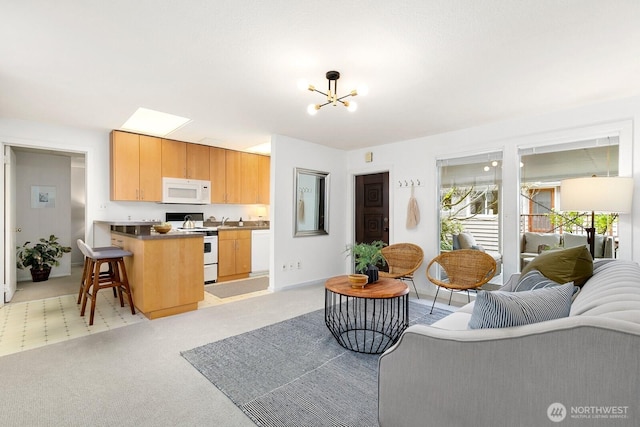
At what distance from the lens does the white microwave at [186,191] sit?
182 inches

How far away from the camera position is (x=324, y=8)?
1699 millimetres

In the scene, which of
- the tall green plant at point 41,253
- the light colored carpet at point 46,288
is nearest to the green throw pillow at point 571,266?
the light colored carpet at point 46,288

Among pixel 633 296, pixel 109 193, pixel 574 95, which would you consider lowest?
pixel 633 296

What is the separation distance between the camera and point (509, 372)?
1023 mm

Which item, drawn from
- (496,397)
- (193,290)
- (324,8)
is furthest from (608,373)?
(193,290)

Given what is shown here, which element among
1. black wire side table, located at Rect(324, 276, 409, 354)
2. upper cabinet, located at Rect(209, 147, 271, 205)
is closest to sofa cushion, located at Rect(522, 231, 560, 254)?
black wire side table, located at Rect(324, 276, 409, 354)

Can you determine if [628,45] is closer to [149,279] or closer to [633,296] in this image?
[633,296]

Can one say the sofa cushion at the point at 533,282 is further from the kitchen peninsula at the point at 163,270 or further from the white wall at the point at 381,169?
the kitchen peninsula at the point at 163,270

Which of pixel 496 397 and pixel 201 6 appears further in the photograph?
pixel 201 6

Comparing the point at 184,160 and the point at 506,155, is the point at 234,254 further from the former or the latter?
the point at 506,155

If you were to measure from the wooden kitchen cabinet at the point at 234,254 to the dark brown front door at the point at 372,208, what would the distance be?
2004mm

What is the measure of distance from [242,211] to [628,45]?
543 centimetres

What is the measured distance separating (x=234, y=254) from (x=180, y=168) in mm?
1636

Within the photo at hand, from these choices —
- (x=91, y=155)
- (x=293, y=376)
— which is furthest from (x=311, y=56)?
(x=91, y=155)
